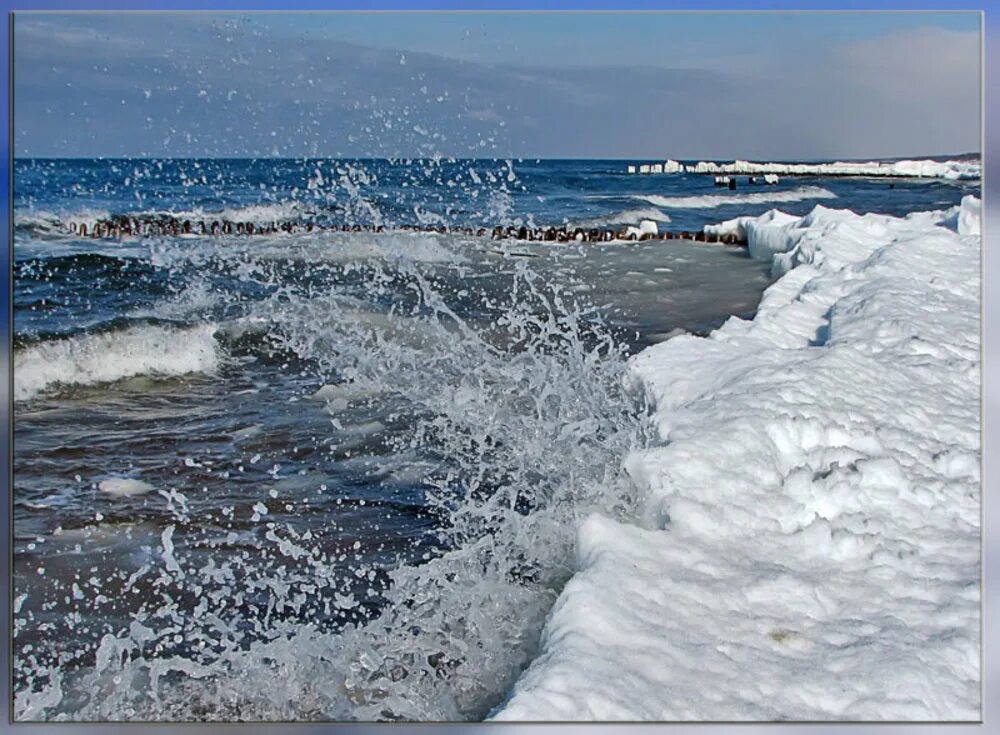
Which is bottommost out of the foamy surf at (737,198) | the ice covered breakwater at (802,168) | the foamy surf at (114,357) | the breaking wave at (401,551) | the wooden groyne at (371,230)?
the breaking wave at (401,551)

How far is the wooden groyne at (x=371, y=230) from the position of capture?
2.58m

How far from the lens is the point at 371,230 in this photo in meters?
2.71

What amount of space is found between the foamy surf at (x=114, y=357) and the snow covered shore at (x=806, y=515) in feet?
3.67

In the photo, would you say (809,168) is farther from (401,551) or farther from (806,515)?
(401,551)

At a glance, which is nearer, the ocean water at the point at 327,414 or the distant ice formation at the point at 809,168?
the ocean water at the point at 327,414

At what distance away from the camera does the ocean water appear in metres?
2.24

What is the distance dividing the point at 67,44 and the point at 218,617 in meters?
1.30

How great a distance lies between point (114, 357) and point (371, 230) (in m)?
0.71

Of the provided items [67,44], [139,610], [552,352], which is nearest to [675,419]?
[552,352]

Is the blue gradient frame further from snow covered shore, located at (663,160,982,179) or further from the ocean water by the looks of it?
snow covered shore, located at (663,160,982,179)

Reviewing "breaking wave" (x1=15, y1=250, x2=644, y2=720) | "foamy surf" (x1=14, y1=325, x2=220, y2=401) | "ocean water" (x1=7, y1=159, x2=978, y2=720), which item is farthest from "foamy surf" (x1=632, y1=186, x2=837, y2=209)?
"foamy surf" (x1=14, y1=325, x2=220, y2=401)

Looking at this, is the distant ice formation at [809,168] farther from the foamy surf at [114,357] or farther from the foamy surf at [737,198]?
the foamy surf at [114,357]

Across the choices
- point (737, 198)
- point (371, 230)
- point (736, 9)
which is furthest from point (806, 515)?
point (371, 230)

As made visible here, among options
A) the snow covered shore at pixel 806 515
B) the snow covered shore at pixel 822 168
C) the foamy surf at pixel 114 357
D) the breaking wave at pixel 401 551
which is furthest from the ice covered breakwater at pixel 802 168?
the foamy surf at pixel 114 357
